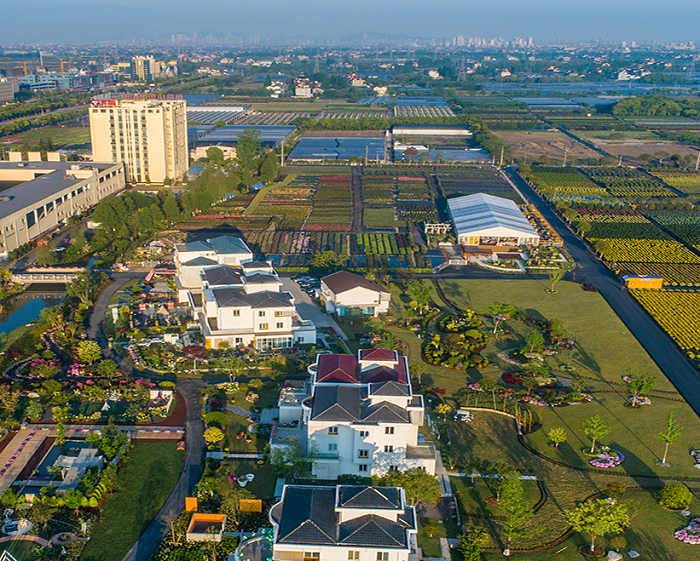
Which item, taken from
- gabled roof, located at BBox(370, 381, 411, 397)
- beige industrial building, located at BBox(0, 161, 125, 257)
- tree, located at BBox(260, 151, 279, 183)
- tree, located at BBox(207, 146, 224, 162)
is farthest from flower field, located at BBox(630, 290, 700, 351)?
tree, located at BBox(207, 146, 224, 162)

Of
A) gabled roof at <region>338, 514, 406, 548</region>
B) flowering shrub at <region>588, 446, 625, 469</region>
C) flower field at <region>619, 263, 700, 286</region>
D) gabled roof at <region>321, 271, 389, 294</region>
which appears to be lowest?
flowering shrub at <region>588, 446, 625, 469</region>

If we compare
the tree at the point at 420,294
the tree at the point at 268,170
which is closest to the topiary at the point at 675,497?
the tree at the point at 420,294

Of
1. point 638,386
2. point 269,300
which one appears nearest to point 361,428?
point 269,300

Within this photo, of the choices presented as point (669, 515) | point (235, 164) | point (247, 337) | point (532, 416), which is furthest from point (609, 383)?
point (235, 164)

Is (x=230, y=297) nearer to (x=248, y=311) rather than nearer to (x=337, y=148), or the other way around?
(x=248, y=311)

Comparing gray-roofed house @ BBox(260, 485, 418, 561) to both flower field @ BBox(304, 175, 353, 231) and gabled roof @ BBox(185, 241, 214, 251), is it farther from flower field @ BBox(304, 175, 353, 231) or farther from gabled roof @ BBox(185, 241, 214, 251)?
flower field @ BBox(304, 175, 353, 231)
